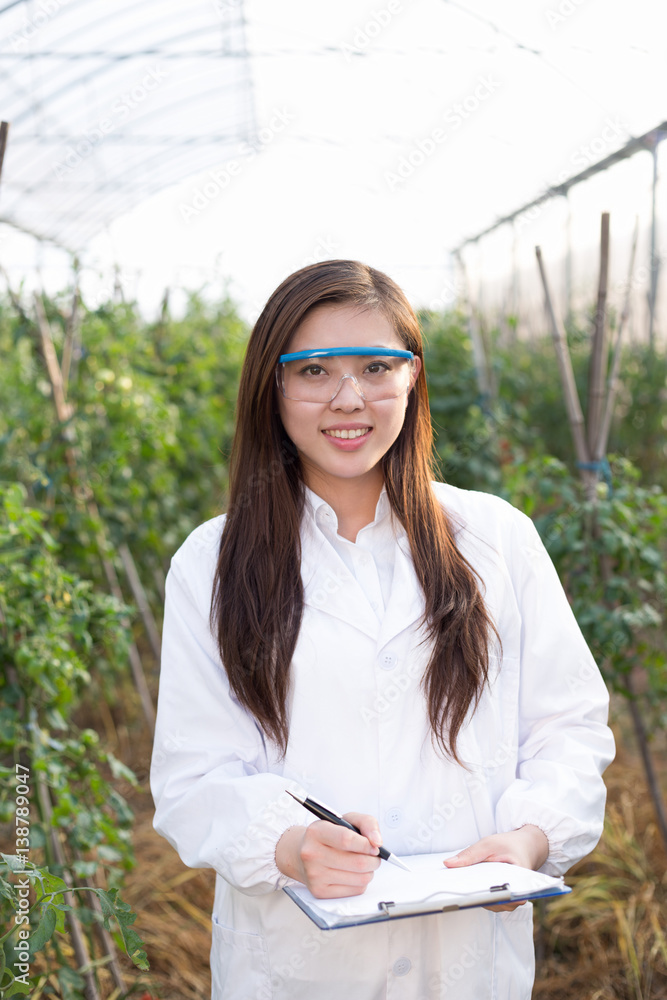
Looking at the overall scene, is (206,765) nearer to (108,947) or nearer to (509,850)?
(509,850)

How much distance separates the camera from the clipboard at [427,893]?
3.21 feet

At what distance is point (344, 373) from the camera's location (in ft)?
4.17

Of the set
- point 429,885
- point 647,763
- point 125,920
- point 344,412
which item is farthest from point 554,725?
point 647,763

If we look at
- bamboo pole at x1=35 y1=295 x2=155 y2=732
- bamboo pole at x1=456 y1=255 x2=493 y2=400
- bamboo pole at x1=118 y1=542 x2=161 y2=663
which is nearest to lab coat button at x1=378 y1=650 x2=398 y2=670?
bamboo pole at x1=35 y1=295 x2=155 y2=732

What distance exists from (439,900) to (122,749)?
2.80 meters

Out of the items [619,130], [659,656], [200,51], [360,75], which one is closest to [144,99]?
[200,51]

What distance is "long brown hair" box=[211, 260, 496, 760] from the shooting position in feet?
4.10

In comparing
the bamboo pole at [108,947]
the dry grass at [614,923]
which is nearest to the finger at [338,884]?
the bamboo pole at [108,947]

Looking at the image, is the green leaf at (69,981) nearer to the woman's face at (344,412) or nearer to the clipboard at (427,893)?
the clipboard at (427,893)

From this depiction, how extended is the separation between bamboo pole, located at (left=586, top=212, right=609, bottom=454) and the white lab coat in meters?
1.00

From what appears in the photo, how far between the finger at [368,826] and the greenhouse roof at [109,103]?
5402 mm

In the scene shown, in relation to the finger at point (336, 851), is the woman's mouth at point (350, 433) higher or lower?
higher

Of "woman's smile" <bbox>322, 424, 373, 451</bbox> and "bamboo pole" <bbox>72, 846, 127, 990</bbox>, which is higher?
"woman's smile" <bbox>322, 424, 373, 451</bbox>

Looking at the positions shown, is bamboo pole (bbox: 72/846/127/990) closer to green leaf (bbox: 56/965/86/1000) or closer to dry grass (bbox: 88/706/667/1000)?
dry grass (bbox: 88/706/667/1000)
